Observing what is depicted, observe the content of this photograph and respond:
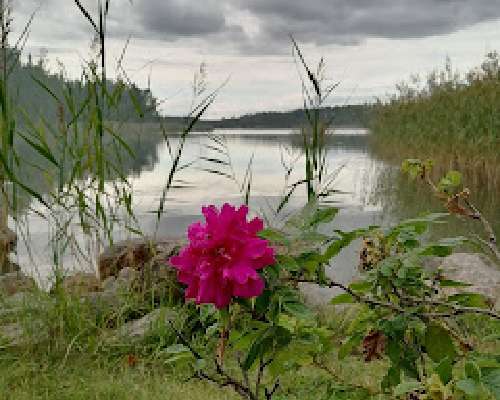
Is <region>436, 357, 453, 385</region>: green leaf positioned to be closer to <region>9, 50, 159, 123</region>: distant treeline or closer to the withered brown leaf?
the withered brown leaf

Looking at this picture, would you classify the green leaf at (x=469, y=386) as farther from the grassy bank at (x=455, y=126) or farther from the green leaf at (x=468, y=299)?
the grassy bank at (x=455, y=126)

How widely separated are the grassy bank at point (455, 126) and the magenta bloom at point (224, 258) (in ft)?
35.0

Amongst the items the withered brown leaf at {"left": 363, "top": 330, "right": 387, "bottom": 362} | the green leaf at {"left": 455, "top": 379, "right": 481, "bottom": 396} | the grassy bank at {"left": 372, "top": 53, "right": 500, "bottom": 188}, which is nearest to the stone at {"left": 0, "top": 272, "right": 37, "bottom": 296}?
the withered brown leaf at {"left": 363, "top": 330, "right": 387, "bottom": 362}

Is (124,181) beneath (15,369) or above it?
above

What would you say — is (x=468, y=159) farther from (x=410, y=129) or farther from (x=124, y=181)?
(x=124, y=181)

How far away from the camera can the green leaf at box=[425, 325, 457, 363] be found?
163 centimetres

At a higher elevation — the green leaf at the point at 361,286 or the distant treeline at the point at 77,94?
the distant treeline at the point at 77,94

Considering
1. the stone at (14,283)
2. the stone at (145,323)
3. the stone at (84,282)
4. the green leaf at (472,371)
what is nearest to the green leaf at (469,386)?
the green leaf at (472,371)

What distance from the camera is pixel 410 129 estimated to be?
1562 cm

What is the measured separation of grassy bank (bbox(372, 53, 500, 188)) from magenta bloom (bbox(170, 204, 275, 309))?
10.7 meters

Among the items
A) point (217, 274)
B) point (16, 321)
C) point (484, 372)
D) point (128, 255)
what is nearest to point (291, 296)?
point (217, 274)

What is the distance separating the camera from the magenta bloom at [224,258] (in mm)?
1281

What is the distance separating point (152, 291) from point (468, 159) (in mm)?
8921

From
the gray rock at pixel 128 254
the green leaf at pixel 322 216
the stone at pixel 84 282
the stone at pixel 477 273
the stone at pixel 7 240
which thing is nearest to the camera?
the green leaf at pixel 322 216
